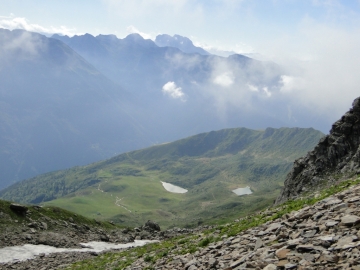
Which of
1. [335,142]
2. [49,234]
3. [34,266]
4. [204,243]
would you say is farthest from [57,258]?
[335,142]

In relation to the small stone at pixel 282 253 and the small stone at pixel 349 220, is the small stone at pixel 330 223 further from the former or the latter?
the small stone at pixel 282 253

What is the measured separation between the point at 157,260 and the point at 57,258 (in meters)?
23.5

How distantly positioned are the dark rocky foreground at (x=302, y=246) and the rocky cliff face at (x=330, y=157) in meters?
42.5

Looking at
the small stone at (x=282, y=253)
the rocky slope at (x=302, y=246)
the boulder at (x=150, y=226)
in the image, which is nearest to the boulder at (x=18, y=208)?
the boulder at (x=150, y=226)

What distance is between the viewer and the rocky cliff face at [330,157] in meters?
60.8

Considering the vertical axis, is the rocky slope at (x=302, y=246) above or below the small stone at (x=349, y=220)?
below

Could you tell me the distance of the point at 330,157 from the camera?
66000 mm

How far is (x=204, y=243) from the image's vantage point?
78.6 ft

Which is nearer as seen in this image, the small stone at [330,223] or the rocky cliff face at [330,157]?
the small stone at [330,223]

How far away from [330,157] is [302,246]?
58.7 m

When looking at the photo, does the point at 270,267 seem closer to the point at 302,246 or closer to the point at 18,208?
the point at 302,246

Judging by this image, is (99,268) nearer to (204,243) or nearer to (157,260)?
(157,260)

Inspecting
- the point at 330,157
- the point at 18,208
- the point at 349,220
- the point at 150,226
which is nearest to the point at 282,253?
the point at 349,220

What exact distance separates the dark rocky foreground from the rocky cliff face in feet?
140
